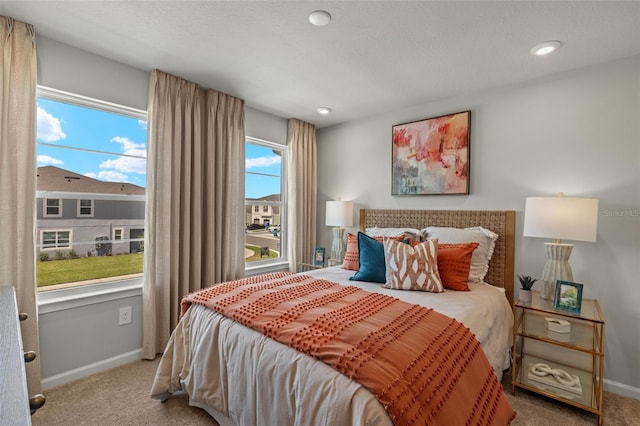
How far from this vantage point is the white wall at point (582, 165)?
2.21 m

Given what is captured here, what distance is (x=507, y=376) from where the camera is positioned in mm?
2379

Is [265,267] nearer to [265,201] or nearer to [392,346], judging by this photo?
[265,201]

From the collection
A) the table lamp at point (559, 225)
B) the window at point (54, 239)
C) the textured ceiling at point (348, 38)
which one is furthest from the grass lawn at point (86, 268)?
the table lamp at point (559, 225)

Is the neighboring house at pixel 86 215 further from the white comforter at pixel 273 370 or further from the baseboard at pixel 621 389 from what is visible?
the baseboard at pixel 621 389

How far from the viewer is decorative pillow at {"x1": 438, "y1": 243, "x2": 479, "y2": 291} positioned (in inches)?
91.3

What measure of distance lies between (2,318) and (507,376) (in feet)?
9.95

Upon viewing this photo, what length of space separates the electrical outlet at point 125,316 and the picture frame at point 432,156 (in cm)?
283

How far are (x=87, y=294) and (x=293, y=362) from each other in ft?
6.58

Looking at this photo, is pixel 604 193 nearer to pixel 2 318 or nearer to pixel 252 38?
pixel 252 38

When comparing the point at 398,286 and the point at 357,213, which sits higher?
the point at 357,213

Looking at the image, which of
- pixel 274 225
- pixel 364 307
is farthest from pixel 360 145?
pixel 364 307

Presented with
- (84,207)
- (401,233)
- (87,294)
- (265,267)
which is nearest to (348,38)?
(401,233)

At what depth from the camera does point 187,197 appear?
2771 millimetres

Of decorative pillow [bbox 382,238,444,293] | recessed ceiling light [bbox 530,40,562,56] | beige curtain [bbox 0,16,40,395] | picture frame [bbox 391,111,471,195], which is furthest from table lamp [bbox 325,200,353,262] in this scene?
beige curtain [bbox 0,16,40,395]
